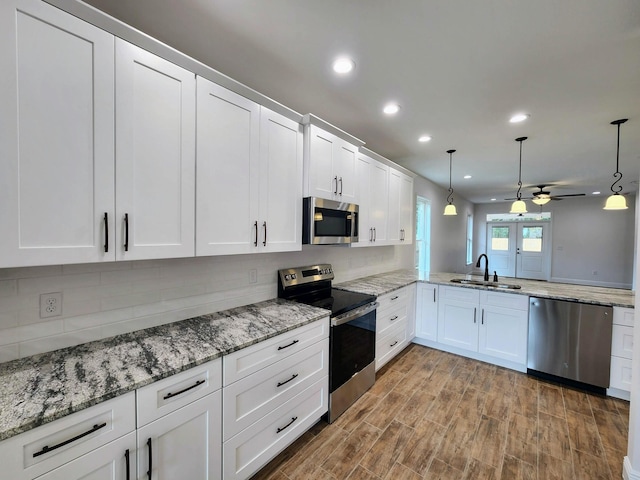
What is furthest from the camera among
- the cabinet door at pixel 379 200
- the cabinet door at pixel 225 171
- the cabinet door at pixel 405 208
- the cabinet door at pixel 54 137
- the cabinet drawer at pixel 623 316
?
the cabinet door at pixel 405 208

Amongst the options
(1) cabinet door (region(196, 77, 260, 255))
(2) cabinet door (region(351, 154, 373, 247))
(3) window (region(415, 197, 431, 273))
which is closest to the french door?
(3) window (region(415, 197, 431, 273))

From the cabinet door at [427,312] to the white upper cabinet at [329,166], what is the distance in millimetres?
1708

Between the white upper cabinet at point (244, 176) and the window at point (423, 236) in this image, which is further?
the window at point (423, 236)

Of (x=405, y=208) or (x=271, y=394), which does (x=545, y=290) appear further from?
(x=271, y=394)

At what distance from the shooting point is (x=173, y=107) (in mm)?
1450

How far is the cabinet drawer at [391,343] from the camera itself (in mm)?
2850

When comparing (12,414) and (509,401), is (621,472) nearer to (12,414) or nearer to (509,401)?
(509,401)

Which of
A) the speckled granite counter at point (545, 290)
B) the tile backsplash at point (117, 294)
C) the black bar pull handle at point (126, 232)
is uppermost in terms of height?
the black bar pull handle at point (126, 232)

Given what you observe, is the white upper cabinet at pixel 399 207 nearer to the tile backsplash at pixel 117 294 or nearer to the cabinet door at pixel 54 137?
the tile backsplash at pixel 117 294

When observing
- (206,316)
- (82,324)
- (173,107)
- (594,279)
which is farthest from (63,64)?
(594,279)

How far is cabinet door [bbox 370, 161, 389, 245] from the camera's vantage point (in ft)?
10.3

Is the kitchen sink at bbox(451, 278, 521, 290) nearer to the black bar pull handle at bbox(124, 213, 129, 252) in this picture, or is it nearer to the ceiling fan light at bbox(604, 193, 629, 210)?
the ceiling fan light at bbox(604, 193, 629, 210)

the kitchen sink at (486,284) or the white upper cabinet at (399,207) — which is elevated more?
the white upper cabinet at (399,207)

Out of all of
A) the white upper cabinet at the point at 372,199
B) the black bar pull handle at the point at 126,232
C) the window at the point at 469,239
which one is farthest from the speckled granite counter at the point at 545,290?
the window at the point at 469,239
